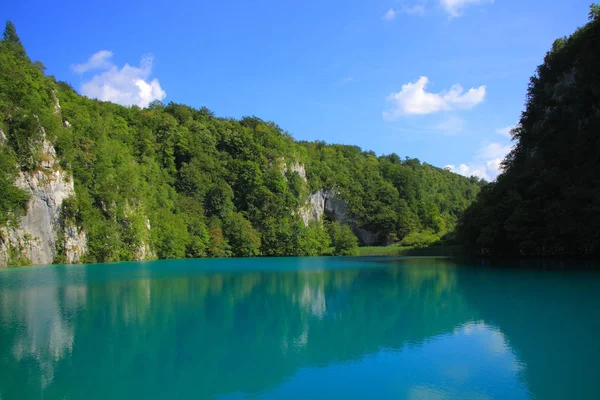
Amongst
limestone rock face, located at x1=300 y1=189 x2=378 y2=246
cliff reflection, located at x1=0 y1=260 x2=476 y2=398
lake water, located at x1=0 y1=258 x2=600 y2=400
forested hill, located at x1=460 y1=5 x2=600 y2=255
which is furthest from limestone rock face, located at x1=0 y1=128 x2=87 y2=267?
limestone rock face, located at x1=300 y1=189 x2=378 y2=246

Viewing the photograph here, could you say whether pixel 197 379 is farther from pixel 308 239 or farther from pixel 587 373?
pixel 308 239

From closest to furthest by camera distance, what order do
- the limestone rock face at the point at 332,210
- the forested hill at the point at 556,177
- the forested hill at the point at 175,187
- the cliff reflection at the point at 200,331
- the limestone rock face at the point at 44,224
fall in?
1. the cliff reflection at the point at 200,331
2. the forested hill at the point at 556,177
3. the limestone rock face at the point at 44,224
4. the forested hill at the point at 175,187
5. the limestone rock face at the point at 332,210

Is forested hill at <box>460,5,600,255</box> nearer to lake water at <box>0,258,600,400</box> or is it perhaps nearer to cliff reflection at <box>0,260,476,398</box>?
lake water at <box>0,258,600,400</box>

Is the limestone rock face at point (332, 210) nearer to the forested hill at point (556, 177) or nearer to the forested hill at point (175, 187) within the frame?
the forested hill at point (175, 187)

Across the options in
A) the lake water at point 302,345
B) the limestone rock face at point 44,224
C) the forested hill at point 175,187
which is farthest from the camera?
the forested hill at point 175,187

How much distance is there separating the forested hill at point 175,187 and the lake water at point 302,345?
83.7 ft

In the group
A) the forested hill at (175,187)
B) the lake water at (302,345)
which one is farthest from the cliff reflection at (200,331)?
the forested hill at (175,187)

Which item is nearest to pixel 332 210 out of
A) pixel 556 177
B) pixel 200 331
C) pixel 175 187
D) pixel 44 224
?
pixel 175 187

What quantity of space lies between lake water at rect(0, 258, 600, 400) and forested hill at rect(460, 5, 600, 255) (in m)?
16.7

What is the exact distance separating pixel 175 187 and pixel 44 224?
98.2 feet

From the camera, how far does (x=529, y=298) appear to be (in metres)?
16.5

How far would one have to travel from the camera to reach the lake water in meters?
7.38

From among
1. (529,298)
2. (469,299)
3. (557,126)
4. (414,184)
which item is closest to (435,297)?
(469,299)

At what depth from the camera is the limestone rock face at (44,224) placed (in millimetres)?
36094
